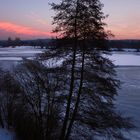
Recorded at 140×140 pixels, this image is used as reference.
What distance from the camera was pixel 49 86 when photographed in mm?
16344

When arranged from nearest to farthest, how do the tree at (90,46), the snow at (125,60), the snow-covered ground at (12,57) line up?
the tree at (90,46) < the snow-covered ground at (12,57) < the snow at (125,60)

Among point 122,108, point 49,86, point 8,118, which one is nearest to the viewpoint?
point 49,86

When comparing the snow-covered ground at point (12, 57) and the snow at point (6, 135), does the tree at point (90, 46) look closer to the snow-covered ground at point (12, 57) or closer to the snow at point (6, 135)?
the snow-covered ground at point (12, 57)

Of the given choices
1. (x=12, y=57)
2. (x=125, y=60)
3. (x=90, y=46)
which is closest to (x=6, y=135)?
(x=90, y=46)

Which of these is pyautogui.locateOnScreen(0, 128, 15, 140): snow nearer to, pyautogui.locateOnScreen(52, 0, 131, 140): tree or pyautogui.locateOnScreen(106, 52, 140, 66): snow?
pyautogui.locateOnScreen(52, 0, 131, 140): tree

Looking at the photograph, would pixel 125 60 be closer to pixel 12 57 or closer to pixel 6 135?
pixel 12 57

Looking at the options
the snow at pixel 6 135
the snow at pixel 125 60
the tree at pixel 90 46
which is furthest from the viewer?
the snow at pixel 125 60

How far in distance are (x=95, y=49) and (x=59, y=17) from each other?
2.09 metres

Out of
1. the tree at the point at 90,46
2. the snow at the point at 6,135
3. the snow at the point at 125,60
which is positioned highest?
the tree at the point at 90,46

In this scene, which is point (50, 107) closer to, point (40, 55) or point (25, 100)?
point (25, 100)

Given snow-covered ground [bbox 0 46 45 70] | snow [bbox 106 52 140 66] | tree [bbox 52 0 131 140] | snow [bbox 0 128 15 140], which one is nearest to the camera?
tree [bbox 52 0 131 140]

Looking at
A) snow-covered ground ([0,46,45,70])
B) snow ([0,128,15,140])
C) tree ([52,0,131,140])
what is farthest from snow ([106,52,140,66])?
tree ([52,0,131,140])

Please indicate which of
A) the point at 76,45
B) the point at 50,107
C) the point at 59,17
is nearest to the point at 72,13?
the point at 59,17

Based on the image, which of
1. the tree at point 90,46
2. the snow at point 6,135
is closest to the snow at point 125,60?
the snow at point 6,135
